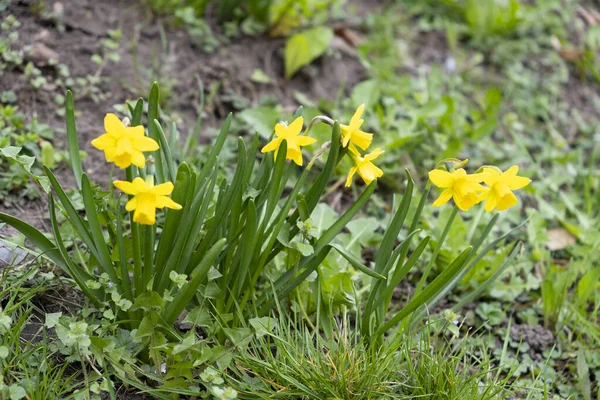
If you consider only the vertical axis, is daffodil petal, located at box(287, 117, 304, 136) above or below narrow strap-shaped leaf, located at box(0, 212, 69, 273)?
above

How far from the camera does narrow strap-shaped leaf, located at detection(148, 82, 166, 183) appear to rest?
1.78 meters

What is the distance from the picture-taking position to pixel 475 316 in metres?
2.43

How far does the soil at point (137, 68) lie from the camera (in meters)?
2.74

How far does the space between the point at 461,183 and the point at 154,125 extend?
0.88m

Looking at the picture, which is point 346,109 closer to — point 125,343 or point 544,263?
point 544,263

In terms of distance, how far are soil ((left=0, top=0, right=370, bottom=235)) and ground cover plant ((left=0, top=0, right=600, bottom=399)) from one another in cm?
1

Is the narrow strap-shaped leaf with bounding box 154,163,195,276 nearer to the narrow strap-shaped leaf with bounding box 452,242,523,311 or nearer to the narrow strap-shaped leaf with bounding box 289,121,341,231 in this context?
the narrow strap-shaped leaf with bounding box 289,121,341,231

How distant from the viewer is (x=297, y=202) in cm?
180

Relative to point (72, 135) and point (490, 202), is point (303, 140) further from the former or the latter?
point (72, 135)

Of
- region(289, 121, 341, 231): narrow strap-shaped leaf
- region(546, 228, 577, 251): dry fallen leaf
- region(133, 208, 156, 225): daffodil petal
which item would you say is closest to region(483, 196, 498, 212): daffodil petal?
region(289, 121, 341, 231): narrow strap-shaped leaf

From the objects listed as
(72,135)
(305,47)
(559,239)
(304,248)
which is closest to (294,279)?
(304,248)

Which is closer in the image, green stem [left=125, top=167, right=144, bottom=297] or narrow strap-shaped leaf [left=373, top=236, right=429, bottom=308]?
green stem [left=125, top=167, right=144, bottom=297]

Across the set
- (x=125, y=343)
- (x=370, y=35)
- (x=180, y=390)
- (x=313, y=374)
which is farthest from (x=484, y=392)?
(x=370, y=35)

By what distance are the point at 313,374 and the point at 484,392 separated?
19.9 inches
